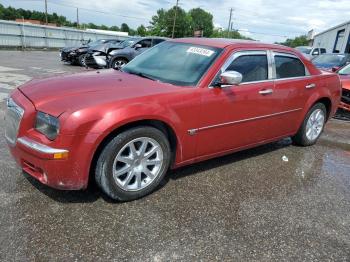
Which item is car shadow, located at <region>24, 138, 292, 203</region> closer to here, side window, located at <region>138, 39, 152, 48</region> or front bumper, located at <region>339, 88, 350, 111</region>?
front bumper, located at <region>339, 88, 350, 111</region>

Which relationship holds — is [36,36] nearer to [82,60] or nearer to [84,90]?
[82,60]

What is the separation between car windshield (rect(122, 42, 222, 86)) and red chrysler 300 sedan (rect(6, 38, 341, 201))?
A: 0.04 ft

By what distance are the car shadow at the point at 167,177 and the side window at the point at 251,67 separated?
1.17m

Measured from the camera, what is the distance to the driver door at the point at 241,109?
3.77 metres

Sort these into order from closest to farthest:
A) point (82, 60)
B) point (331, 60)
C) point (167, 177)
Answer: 1. point (167, 177)
2. point (331, 60)
3. point (82, 60)

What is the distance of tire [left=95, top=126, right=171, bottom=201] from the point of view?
10.2ft

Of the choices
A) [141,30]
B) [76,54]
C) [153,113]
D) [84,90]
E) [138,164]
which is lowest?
[141,30]

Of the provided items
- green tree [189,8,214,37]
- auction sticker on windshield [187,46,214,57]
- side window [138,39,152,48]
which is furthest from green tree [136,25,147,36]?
auction sticker on windshield [187,46,214,57]

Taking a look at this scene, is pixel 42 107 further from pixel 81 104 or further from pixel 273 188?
pixel 273 188

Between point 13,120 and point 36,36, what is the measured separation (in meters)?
27.6

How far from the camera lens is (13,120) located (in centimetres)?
324

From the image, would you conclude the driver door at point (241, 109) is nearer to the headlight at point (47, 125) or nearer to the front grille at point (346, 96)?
the headlight at point (47, 125)

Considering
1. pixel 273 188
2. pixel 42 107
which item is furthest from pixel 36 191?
pixel 273 188

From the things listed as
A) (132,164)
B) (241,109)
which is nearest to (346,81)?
(241,109)
